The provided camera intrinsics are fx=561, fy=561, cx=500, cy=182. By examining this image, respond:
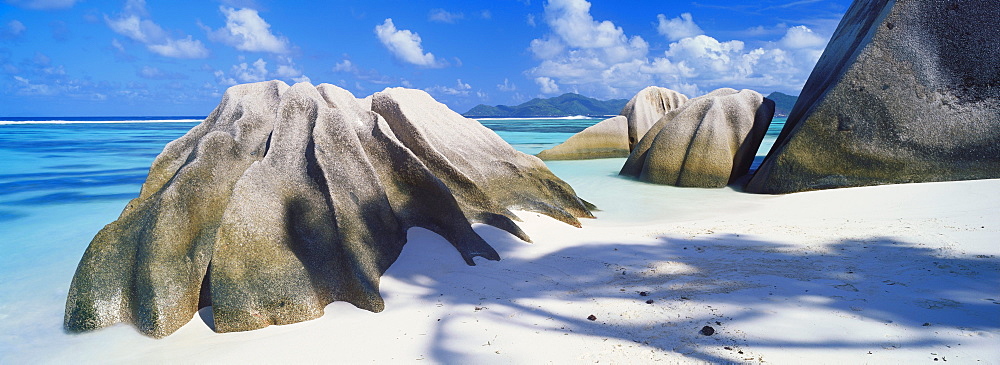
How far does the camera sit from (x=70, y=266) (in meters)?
5.92

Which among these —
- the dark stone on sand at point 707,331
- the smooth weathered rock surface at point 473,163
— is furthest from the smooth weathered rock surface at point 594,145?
the dark stone on sand at point 707,331

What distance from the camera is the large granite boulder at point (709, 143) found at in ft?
35.2

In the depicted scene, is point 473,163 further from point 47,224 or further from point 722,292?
point 47,224

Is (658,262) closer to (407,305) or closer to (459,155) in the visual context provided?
(407,305)

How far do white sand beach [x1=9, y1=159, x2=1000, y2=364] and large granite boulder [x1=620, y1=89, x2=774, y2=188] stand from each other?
4981 millimetres

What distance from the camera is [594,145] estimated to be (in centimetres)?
1833

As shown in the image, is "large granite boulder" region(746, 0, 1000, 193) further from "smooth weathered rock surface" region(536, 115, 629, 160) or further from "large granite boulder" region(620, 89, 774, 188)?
"smooth weathered rock surface" region(536, 115, 629, 160)

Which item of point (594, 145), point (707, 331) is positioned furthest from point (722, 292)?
point (594, 145)

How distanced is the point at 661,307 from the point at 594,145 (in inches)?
595

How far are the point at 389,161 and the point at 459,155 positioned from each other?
4.83ft

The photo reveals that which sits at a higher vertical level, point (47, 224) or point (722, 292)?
point (722, 292)

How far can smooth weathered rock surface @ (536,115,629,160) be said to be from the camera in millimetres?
18234

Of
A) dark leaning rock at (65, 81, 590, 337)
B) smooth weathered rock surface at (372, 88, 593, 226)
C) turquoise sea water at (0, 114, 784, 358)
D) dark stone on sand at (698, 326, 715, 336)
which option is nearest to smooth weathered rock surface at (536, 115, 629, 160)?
turquoise sea water at (0, 114, 784, 358)

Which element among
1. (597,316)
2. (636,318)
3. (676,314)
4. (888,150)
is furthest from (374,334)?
(888,150)
